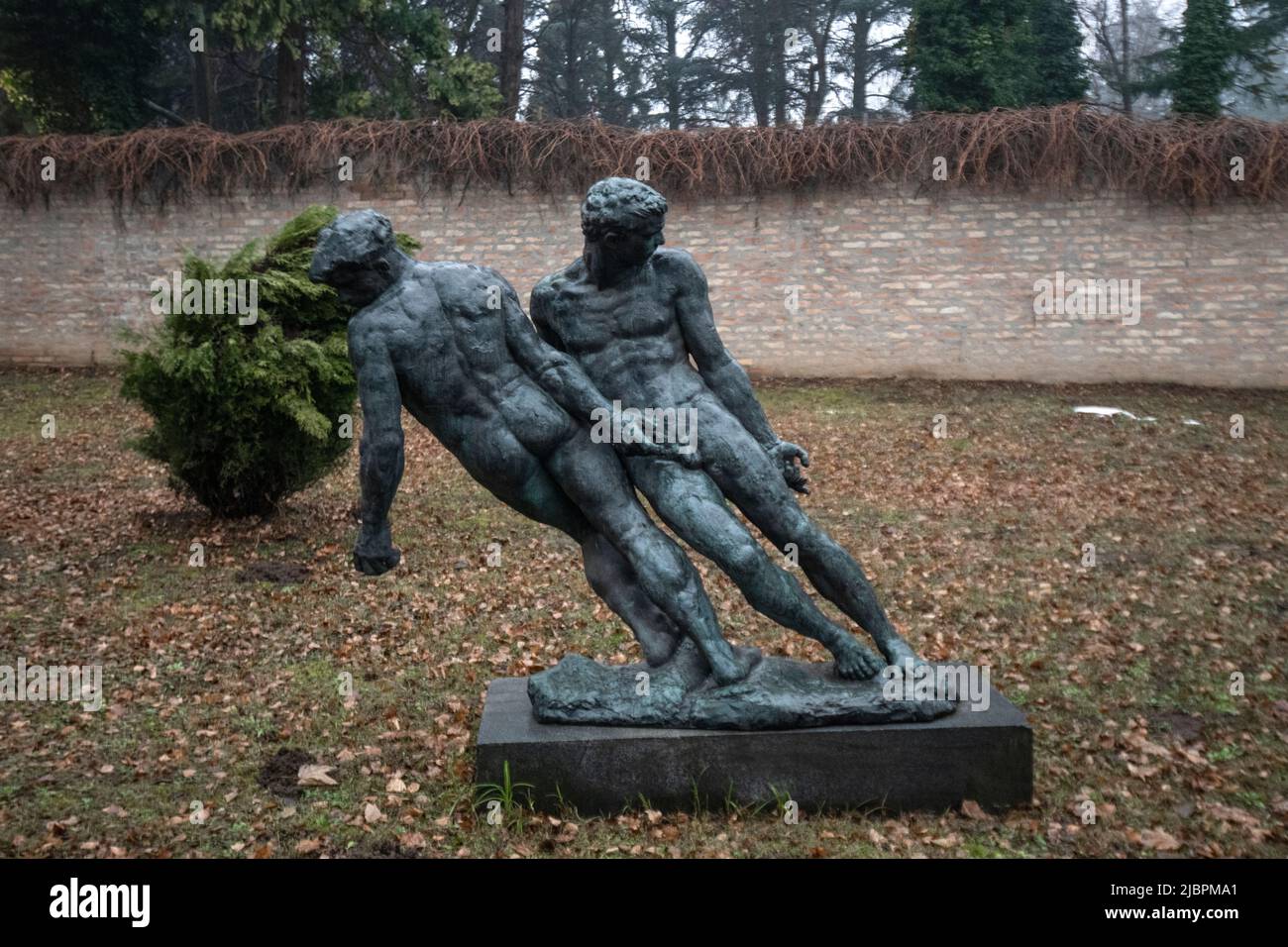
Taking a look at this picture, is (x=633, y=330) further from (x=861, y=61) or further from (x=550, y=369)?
(x=861, y=61)

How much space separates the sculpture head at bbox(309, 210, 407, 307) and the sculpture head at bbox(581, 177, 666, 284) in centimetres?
72

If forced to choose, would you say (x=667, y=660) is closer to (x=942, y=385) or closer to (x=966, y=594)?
(x=966, y=594)

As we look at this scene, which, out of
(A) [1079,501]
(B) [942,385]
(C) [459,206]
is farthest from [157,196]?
(A) [1079,501]

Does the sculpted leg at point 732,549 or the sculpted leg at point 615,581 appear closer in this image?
the sculpted leg at point 732,549

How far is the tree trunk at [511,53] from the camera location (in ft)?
64.1

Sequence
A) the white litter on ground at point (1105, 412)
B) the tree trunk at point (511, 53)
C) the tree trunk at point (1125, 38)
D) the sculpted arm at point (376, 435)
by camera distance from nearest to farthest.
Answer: the sculpted arm at point (376, 435), the white litter on ground at point (1105, 412), the tree trunk at point (511, 53), the tree trunk at point (1125, 38)

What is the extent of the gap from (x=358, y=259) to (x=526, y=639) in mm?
3071

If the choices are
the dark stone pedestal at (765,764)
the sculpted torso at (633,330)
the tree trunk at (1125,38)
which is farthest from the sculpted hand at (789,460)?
the tree trunk at (1125,38)

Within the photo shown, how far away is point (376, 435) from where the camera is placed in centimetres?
385

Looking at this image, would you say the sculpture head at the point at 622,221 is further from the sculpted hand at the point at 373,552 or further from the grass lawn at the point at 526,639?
the grass lawn at the point at 526,639

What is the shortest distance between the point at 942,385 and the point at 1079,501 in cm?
546

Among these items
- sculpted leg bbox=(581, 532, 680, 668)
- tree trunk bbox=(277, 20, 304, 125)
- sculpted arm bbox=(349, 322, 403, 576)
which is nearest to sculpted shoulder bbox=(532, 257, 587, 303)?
sculpted arm bbox=(349, 322, 403, 576)

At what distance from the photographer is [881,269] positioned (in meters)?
14.9

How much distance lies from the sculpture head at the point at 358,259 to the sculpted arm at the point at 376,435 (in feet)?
0.46
